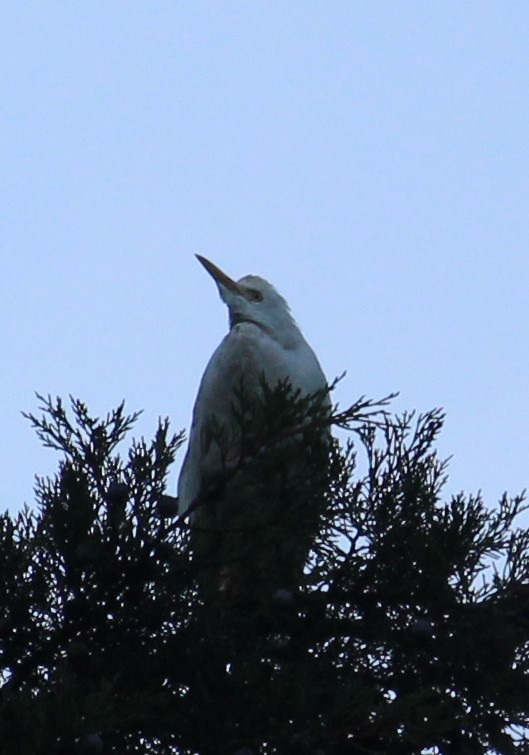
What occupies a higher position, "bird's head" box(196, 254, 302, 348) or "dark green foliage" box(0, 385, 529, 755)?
"bird's head" box(196, 254, 302, 348)

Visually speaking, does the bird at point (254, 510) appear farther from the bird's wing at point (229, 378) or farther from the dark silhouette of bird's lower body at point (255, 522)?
the bird's wing at point (229, 378)

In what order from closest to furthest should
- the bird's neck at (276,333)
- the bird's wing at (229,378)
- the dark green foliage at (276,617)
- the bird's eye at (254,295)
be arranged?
the dark green foliage at (276,617) < the bird's wing at (229,378) < the bird's neck at (276,333) < the bird's eye at (254,295)

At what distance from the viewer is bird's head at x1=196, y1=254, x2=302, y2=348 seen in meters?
5.30

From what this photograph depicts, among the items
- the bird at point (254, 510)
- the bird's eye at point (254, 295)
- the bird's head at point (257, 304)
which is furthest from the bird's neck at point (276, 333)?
the bird at point (254, 510)

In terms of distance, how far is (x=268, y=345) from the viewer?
199 inches

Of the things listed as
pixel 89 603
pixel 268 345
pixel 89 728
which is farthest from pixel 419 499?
pixel 268 345

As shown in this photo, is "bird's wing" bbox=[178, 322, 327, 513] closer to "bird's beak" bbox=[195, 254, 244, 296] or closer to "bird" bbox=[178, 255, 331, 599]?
"bird's beak" bbox=[195, 254, 244, 296]

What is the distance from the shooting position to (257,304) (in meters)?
5.41

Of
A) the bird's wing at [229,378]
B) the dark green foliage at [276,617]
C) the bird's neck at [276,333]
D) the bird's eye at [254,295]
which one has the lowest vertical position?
the dark green foliage at [276,617]

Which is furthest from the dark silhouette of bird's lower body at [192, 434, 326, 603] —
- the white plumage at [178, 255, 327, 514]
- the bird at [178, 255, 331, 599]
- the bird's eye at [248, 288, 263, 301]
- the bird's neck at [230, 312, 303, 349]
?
the bird's eye at [248, 288, 263, 301]

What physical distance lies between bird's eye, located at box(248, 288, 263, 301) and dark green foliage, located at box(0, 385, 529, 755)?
208 cm

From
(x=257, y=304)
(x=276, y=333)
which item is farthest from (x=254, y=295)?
(x=276, y=333)

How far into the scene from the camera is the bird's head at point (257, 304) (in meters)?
5.30

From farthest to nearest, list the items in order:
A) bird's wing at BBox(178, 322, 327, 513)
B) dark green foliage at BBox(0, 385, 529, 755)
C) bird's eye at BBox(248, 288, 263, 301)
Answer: bird's eye at BBox(248, 288, 263, 301), bird's wing at BBox(178, 322, 327, 513), dark green foliage at BBox(0, 385, 529, 755)
